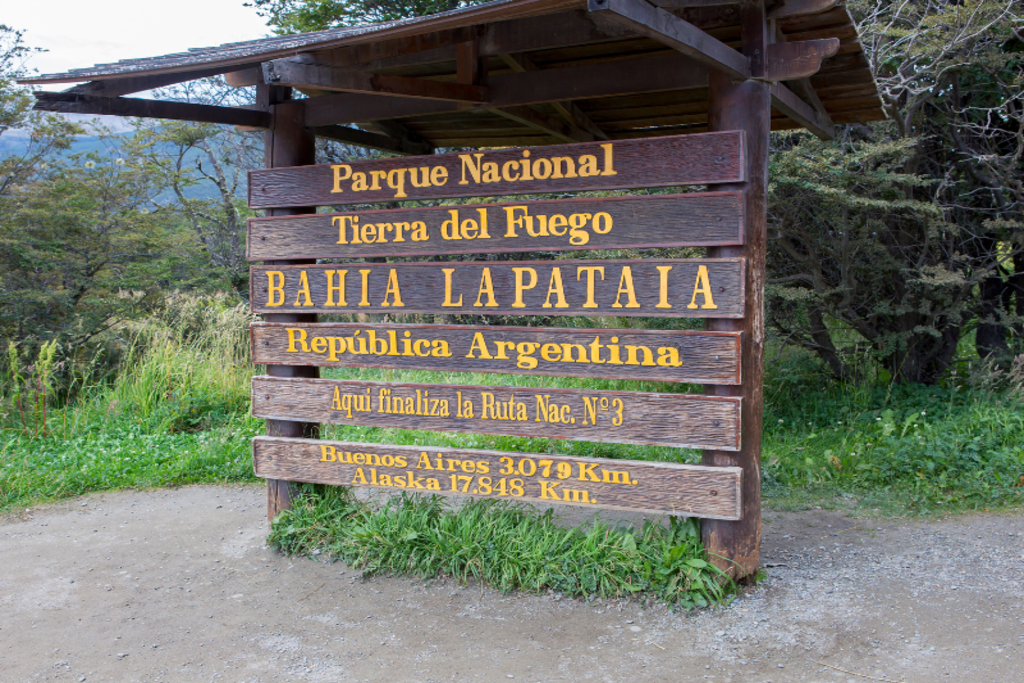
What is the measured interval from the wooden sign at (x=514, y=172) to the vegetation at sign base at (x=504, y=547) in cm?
168

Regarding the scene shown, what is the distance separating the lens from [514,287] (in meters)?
3.90

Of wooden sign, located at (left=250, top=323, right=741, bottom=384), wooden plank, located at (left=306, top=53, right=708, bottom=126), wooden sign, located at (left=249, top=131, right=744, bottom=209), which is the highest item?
wooden plank, located at (left=306, top=53, right=708, bottom=126)

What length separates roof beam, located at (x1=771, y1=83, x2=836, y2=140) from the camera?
3975 millimetres

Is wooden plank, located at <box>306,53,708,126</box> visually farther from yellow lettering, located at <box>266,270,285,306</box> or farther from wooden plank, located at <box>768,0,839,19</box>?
yellow lettering, located at <box>266,270,285,306</box>

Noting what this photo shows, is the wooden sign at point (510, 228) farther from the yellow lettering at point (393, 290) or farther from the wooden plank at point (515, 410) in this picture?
the wooden plank at point (515, 410)

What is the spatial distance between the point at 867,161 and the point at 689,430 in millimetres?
4058

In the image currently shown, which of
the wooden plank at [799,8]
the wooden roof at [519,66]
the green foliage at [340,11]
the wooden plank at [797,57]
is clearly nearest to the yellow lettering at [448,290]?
the wooden roof at [519,66]

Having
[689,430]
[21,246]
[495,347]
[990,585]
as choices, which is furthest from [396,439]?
[21,246]

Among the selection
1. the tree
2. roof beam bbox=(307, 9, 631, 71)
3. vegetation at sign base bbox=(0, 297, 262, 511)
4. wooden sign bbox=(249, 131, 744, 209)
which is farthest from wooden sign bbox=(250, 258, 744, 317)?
the tree

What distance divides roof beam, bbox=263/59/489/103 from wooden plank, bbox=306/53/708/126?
0.23 metres

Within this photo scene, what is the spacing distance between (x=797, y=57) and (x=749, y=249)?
0.88 m

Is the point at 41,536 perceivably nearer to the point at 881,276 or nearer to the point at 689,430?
the point at 689,430

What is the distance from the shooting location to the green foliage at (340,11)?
11.4m

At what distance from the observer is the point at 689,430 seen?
11.9 ft
